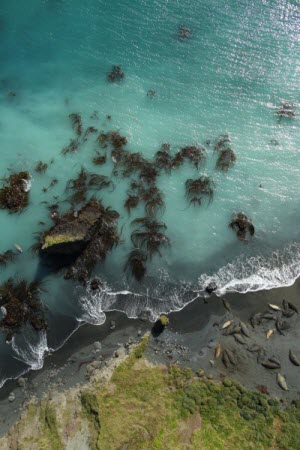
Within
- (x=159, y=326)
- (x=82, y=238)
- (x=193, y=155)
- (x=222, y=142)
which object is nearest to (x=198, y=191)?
(x=193, y=155)

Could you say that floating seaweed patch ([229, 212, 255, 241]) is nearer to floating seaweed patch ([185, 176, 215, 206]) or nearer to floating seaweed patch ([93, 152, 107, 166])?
floating seaweed patch ([185, 176, 215, 206])

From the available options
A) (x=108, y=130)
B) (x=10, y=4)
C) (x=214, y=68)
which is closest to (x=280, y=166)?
(x=214, y=68)

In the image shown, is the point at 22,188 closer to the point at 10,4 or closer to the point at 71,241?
the point at 71,241

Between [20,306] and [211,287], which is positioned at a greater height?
[211,287]

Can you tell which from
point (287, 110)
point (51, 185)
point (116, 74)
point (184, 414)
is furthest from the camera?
point (116, 74)

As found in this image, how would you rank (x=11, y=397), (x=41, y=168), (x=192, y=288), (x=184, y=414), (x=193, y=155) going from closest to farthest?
1. (x=184, y=414)
2. (x=11, y=397)
3. (x=192, y=288)
4. (x=41, y=168)
5. (x=193, y=155)

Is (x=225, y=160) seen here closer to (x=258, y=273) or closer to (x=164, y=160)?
(x=164, y=160)

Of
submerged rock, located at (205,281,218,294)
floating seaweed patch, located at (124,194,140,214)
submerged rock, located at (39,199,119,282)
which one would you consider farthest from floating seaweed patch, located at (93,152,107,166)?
submerged rock, located at (205,281,218,294)
